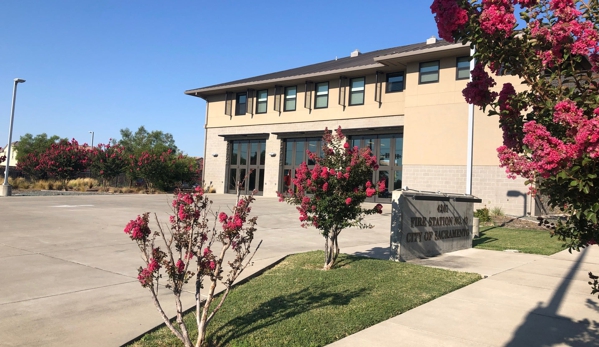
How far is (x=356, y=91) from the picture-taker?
2911 centimetres

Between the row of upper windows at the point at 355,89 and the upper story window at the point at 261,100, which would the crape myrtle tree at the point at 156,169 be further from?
the upper story window at the point at 261,100

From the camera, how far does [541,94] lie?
118 inches

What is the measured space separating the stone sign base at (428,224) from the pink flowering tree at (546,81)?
21.3 feet

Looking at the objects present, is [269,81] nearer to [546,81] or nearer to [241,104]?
[241,104]

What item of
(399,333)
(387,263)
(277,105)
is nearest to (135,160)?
(277,105)

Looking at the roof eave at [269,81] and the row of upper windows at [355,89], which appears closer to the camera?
the row of upper windows at [355,89]

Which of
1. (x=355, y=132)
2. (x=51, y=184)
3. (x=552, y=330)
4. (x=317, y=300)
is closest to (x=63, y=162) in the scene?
(x=51, y=184)

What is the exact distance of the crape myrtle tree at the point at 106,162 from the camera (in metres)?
35.2

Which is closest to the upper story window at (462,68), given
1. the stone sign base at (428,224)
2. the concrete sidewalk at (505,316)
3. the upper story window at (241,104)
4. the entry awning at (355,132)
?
the entry awning at (355,132)

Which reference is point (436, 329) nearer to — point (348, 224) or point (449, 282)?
point (449, 282)

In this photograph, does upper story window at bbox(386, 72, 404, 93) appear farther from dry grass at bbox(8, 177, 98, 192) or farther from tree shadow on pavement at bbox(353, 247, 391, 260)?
dry grass at bbox(8, 177, 98, 192)

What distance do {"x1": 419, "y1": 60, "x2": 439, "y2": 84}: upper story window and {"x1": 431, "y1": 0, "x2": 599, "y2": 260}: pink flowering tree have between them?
74.0ft

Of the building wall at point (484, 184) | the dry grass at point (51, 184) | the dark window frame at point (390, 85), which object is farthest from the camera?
the dry grass at point (51, 184)

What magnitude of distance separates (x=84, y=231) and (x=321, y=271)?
23.5 ft
